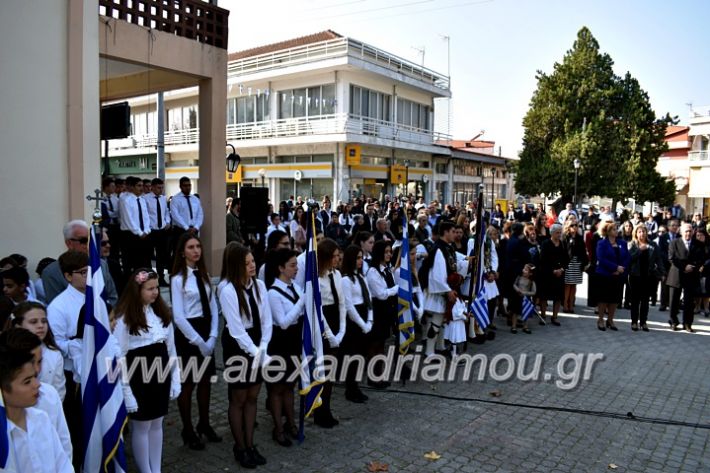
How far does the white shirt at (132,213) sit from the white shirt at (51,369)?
21.0ft

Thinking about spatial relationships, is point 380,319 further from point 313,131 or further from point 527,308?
point 313,131

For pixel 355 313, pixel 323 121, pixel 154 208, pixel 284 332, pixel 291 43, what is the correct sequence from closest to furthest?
pixel 284 332
pixel 355 313
pixel 154 208
pixel 323 121
pixel 291 43

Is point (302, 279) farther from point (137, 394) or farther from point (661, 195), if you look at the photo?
point (661, 195)

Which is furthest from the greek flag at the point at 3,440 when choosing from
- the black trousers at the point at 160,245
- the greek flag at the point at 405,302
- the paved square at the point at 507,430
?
the black trousers at the point at 160,245

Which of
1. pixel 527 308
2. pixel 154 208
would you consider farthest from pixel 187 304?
pixel 527 308

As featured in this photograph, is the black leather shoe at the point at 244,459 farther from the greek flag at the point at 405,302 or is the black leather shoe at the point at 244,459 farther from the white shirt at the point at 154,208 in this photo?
the white shirt at the point at 154,208

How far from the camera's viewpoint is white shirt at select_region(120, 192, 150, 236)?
9.73m

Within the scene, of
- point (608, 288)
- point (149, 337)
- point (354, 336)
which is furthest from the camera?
point (608, 288)

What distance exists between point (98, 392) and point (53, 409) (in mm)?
1020

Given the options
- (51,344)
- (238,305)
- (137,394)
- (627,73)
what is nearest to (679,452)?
(238,305)

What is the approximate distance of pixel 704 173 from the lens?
137 ft

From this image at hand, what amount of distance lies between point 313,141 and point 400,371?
81.6 ft

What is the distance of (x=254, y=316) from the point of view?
493 centimetres

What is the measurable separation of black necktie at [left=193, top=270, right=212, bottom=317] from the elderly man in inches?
30.5
